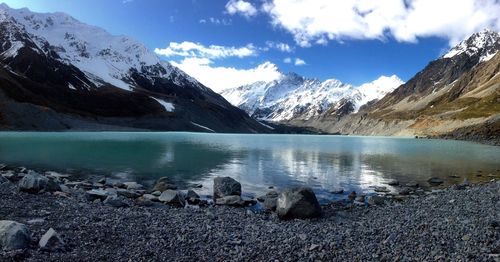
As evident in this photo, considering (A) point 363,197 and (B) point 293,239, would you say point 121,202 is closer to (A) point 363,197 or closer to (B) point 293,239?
(B) point 293,239

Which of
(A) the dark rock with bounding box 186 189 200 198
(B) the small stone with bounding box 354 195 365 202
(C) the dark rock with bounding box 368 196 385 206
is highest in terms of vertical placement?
(C) the dark rock with bounding box 368 196 385 206

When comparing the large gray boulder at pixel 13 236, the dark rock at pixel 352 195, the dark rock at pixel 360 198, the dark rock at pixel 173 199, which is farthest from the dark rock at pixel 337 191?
the large gray boulder at pixel 13 236

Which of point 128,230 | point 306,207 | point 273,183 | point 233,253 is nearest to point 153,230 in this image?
point 128,230

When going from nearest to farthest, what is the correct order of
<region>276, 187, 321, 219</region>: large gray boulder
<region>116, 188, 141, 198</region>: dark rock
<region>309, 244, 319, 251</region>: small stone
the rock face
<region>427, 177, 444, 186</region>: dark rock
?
the rock face < <region>309, 244, 319, 251</region>: small stone < <region>276, 187, 321, 219</region>: large gray boulder < <region>116, 188, 141, 198</region>: dark rock < <region>427, 177, 444, 186</region>: dark rock

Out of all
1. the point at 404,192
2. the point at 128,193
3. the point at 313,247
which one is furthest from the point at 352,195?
the point at 313,247

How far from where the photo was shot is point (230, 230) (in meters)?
20.5

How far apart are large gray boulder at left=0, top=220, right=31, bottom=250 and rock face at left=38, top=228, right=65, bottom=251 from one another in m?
0.50

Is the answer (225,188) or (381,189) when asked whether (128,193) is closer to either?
(225,188)

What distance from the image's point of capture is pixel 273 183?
1656 inches

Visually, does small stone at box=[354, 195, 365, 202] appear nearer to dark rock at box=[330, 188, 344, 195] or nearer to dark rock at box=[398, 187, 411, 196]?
dark rock at box=[330, 188, 344, 195]

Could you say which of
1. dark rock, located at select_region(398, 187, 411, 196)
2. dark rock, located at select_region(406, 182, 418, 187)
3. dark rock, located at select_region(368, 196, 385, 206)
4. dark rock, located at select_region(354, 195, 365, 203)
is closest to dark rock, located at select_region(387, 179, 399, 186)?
dark rock, located at select_region(406, 182, 418, 187)

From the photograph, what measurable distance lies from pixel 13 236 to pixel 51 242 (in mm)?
1283

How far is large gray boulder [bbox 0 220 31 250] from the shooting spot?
1505cm

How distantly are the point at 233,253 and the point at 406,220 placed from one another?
33.3 ft
